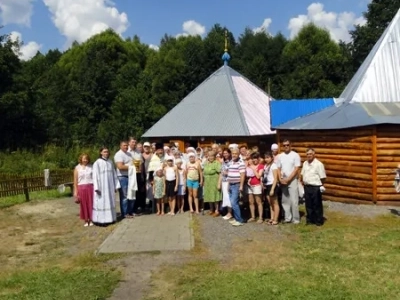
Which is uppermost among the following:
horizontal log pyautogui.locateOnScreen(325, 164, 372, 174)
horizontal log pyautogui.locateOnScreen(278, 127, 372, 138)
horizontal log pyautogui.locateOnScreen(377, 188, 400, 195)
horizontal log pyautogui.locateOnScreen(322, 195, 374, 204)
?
horizontal log pyautogui.locateOnScreen(278, 127, 372, 138)

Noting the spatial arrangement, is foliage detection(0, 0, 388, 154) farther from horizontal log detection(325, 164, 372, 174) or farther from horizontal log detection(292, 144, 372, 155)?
horizontal log detection(325, 164, 372, 174)

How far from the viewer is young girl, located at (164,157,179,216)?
1162cm

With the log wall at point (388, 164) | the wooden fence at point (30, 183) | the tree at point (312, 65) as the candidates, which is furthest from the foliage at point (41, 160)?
the tree at point (312, 65)

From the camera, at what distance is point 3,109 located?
3591cm

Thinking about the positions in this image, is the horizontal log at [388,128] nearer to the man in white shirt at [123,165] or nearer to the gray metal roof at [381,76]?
the gray metal roof at [381,76]

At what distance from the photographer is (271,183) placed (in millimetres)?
10297

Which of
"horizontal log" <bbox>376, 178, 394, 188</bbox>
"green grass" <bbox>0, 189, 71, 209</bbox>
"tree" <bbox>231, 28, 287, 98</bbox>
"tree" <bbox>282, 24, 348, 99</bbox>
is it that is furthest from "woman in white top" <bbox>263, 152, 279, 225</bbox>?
"tree" <bbox>231, 28, 287, 98</bbox>

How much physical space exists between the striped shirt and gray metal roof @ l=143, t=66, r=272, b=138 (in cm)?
998

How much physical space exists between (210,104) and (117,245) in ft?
47.8

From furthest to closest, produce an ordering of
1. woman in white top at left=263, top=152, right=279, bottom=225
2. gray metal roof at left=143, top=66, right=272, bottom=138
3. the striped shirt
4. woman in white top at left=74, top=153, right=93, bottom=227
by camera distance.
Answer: gray metal roof at left=143, top=66, right=272, bottom=138 → woman in white top at left=74, top=153, right=93, bottom=227 → the striped shirt → woman in white top at left=263, top=152, right=279, bottom=225

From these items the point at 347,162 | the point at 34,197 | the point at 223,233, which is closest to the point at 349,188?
the point at 347,162

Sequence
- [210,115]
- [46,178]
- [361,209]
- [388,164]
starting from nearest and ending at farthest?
[361,209] < [388,164] < [46,178] < [210,115]

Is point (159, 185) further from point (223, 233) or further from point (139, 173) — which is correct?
point (223, 233)

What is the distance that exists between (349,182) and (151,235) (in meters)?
6.47
